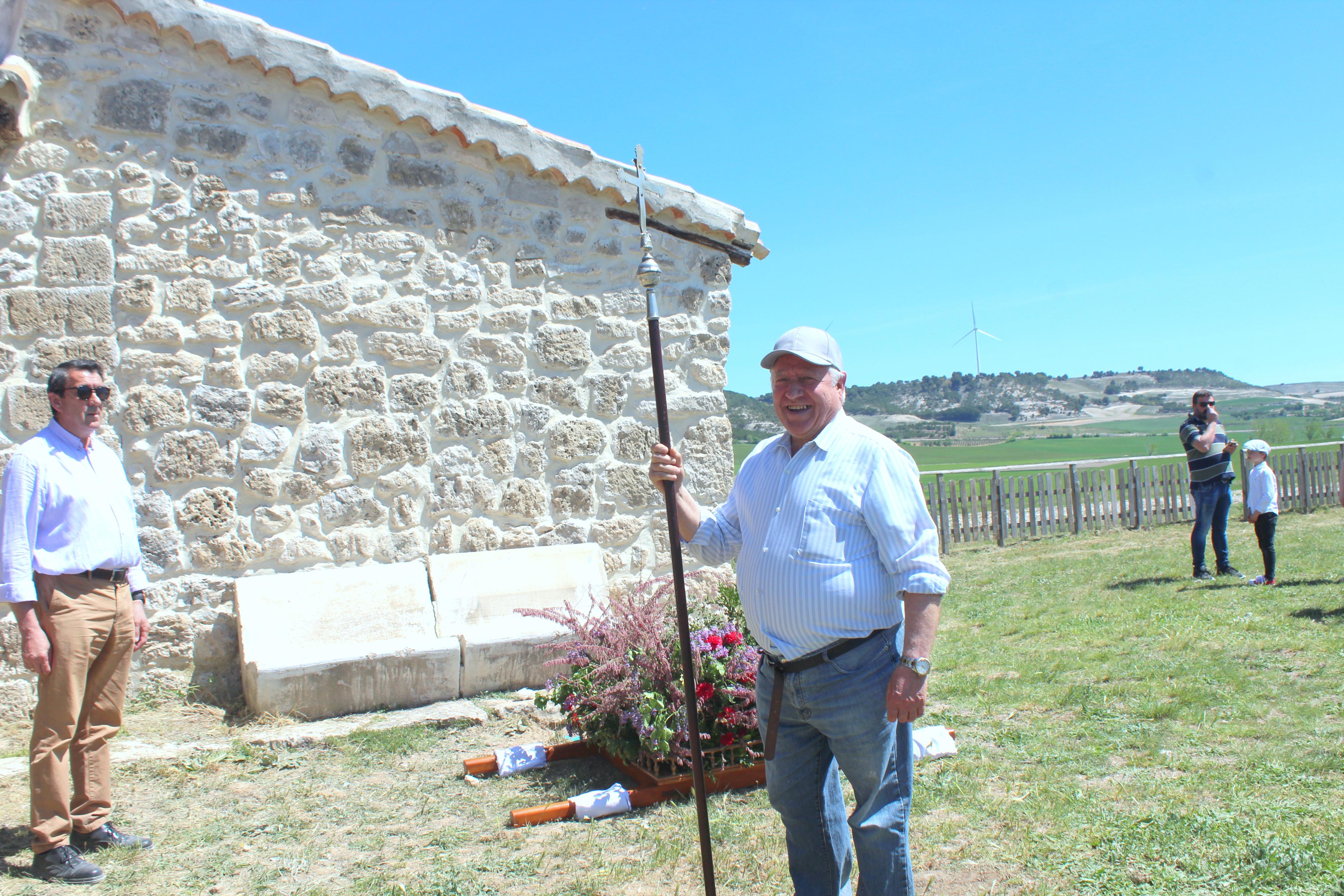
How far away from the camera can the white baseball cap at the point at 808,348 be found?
2.57m

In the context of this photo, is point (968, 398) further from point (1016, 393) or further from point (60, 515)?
point (60, 515)

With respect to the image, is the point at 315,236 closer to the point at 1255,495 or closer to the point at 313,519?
the point at 313,519

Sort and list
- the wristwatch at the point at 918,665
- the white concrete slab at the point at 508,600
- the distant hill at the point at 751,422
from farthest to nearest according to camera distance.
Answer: the distant hill at the point at 751,422 → the white concrete slab at the point at 508,600 → the wristwatch at the point at 918,665

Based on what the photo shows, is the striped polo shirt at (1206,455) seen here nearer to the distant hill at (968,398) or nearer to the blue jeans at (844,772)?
the blue jeans at (844,772)

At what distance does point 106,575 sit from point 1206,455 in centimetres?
878

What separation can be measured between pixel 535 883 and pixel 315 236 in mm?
4181

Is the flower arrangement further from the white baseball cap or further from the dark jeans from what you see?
the dark jeans

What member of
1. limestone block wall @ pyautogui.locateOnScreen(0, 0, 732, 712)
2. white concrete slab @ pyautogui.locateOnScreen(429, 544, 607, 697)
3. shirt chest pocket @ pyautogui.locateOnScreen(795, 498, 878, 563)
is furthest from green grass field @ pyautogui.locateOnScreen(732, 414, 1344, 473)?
shirt chest pocket @ pyautogui.locateOnScreen(795, 498, 878, 563)

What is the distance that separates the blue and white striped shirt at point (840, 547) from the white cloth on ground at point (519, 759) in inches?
84.0

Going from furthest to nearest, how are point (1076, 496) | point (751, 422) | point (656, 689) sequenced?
point (751, 422), point (1076, 496), point (656, 689)

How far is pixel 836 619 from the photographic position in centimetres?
244

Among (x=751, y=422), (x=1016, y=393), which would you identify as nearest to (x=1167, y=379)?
(x=1016, y=393)

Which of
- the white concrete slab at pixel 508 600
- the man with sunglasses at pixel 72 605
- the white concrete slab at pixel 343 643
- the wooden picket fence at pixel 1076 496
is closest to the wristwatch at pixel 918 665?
the man with sunglasses at pixel 72 605

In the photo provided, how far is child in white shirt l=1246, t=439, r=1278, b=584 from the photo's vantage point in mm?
8305
